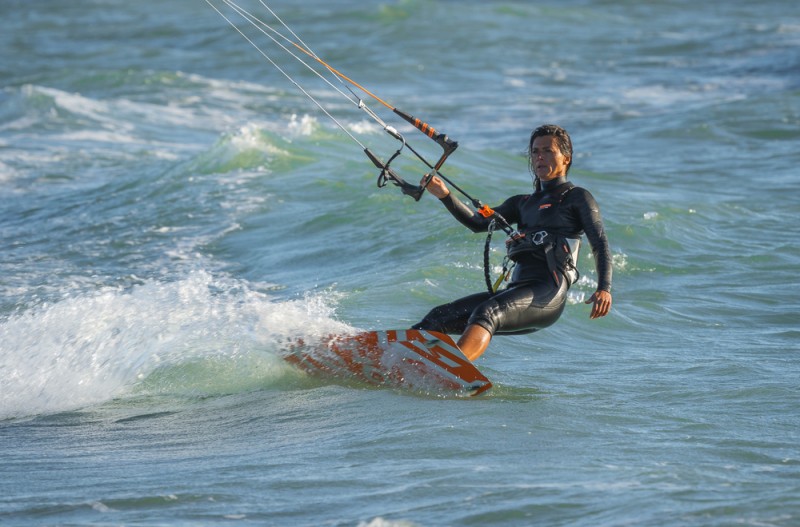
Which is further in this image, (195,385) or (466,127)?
(466,127)

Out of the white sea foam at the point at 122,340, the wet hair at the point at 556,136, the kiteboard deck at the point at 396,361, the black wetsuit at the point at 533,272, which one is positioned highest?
the wet hair at the point at 556,136

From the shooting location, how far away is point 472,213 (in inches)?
261

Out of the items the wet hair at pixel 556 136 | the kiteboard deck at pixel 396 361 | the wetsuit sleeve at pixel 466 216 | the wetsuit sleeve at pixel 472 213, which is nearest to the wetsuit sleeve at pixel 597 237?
the wet hair at pixel 556 136

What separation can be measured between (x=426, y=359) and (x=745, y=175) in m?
10.2

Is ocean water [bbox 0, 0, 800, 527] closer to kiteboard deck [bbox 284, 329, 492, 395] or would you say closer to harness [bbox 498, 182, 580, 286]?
kiteboard deck [bbox 284, 329, 492, 395]

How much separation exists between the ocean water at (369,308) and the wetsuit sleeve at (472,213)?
36.8 inches

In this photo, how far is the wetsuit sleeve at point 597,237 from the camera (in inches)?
241

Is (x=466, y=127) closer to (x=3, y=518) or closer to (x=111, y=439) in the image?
(x=111, y=439)

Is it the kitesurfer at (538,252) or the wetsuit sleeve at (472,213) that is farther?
the wetsuit sleeve at (472,213)

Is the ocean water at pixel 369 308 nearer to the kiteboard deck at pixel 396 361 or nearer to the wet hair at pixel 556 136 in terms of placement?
the kiteboard deck at pixel 396 361

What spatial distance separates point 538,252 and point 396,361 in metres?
0.99

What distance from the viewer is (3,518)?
4.63 meters

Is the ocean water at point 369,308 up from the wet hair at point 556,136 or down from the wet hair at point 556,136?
down

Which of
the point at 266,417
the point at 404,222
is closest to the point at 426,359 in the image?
the point at 266,417
